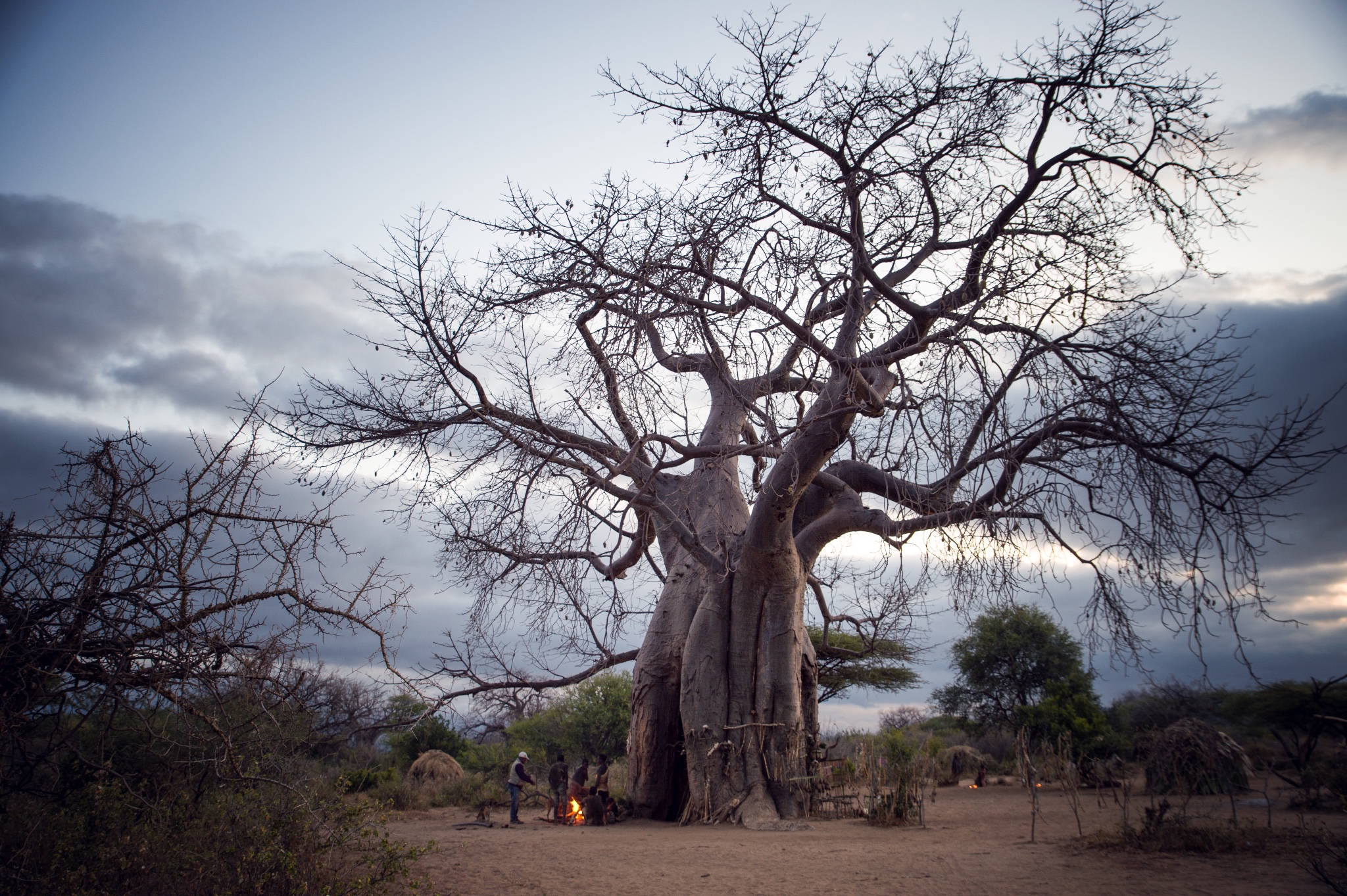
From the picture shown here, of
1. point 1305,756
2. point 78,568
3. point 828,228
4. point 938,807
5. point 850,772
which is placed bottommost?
point 938,807

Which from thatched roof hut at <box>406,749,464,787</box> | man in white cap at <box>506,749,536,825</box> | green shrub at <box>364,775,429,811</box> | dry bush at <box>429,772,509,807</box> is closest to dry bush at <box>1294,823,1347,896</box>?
man in white cap at <box>506,749,536,825</box>

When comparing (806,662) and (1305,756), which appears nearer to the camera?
(1305,756)

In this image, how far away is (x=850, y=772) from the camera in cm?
851

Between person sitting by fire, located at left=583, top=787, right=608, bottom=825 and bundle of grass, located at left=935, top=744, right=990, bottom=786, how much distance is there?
28.6ft

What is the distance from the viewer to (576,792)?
8883 millimetres

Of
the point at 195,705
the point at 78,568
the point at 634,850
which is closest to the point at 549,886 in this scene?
the point at 634,850

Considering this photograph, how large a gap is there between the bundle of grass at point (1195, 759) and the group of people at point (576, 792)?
6188 mm

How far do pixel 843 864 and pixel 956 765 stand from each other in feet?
37.6

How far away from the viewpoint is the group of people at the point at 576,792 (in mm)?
7883

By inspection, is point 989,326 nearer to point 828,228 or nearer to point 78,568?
point 828,228

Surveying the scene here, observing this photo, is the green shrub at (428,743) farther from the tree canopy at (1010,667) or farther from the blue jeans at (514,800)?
the tree canopy at (1010,667)

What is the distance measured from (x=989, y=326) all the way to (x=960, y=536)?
118 cm

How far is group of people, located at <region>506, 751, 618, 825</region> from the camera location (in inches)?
310

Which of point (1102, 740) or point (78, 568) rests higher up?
point (78, 568)
